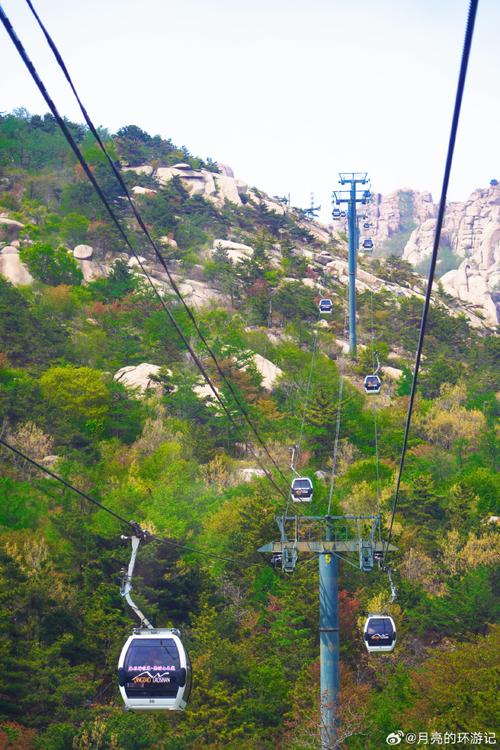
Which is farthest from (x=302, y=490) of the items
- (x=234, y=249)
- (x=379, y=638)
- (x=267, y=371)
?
(x=234, y=249)

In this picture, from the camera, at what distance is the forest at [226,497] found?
4156 cm

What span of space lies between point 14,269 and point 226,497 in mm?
51303

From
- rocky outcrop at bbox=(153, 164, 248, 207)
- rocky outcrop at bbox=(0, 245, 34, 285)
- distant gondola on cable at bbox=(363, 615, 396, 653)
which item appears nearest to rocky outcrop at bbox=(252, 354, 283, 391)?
rocky outcrop at bbox=(0, 245, 34, 285)

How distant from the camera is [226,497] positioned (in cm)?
6319

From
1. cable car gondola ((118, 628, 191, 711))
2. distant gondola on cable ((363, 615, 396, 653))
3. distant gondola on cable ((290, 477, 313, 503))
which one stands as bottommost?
distant gondola on cable ((290, 477, 313, 503))

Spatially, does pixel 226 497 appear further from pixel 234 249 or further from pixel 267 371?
pixel 234 249

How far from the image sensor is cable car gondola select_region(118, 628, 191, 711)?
20188 millimetres

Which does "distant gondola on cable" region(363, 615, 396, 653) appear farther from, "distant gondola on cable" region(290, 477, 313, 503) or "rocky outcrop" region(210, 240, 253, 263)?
"rocky outcrop" region(210, 240, 253, 263)

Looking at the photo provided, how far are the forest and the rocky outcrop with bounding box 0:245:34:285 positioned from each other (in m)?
1.81

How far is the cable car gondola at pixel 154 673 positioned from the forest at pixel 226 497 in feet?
12.4

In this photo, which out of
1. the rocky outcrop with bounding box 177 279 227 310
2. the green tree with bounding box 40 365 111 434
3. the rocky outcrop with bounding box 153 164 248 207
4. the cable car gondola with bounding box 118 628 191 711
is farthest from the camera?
the rocky outcrop with bounding box 153 164 248 207

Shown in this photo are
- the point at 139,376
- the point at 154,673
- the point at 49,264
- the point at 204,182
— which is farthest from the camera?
the point at 204,182

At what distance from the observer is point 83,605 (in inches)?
1828

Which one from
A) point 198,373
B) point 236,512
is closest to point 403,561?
point 236,512
